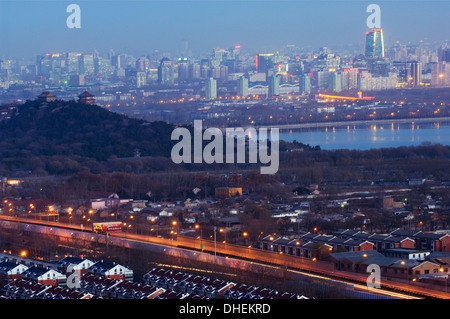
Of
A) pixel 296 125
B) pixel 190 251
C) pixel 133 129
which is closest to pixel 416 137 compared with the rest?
pixel 296 125

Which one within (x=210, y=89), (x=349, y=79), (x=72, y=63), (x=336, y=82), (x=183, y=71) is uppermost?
→ (x=72, y=63)

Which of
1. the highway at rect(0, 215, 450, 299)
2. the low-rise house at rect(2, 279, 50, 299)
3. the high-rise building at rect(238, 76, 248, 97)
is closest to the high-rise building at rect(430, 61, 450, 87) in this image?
the high-rise building at rect(238, 76, 248, 97)

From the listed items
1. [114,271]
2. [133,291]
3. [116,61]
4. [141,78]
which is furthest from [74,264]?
[116,61]

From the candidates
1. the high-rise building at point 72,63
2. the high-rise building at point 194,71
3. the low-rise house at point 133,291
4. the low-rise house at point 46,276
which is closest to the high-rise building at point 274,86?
the high-rise building at point 194,71

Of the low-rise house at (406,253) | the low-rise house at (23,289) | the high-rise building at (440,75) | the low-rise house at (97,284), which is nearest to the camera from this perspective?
the low-rise house at (23,289)

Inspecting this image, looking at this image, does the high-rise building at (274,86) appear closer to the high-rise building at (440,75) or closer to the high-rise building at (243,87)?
the high-rise building at (243,87)

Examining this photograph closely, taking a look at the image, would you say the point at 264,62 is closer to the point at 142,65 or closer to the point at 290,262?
the point at 142,65
